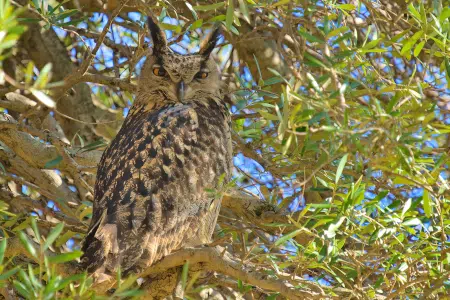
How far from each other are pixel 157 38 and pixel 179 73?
210 millimetres

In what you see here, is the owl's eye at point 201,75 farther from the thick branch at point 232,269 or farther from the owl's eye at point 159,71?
the thick branch at point 232,269

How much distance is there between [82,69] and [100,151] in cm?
63

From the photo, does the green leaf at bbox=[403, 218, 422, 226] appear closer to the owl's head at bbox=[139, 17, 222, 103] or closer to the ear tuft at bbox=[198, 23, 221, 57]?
the owl's head at bbox=[139, 17, 222, 103]

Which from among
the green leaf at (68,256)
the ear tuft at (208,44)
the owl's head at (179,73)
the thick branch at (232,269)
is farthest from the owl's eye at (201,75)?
the green leaf at (68,256)

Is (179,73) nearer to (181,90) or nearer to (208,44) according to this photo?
(181,90)

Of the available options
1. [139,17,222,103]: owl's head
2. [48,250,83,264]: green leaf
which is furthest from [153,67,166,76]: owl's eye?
[48,250,83,264]: green leaf

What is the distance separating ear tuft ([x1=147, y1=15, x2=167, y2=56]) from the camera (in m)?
3.36

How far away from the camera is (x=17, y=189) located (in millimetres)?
3947

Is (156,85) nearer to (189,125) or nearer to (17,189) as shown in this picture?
(189,125)

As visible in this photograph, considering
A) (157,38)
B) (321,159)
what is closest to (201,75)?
(157,38)

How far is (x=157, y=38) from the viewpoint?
3.45 meters

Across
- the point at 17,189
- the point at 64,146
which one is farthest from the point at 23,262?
the point at 17,189

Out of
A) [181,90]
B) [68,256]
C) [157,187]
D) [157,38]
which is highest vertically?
[68,256]

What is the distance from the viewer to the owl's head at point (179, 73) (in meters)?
3.42
